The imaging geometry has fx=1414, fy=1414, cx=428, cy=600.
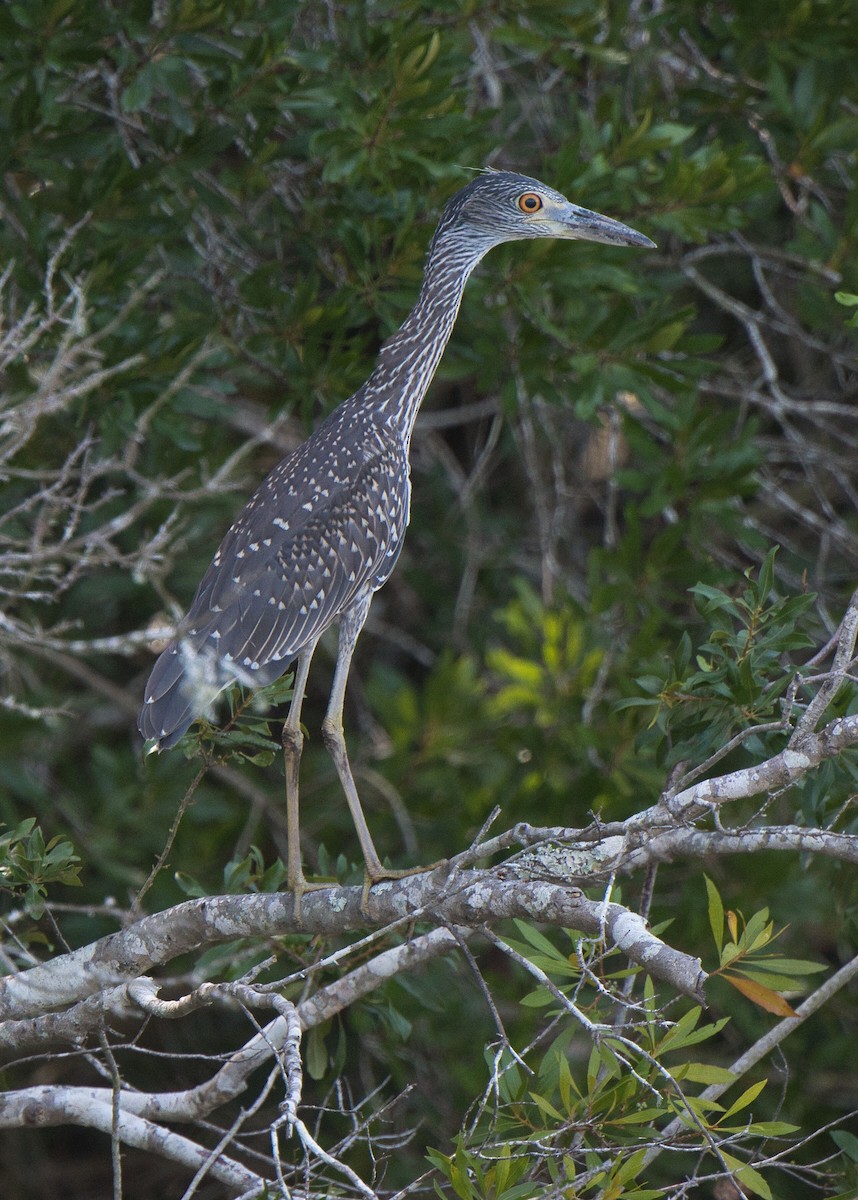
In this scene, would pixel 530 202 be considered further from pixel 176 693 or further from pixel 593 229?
pixel 176 693

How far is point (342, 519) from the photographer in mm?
3719

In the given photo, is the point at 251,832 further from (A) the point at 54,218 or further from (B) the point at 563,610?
(A) the point at 54,218

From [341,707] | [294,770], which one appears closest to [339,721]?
[341,707]

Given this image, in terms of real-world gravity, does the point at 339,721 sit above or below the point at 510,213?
below

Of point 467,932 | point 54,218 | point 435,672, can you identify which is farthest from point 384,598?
point 467,932

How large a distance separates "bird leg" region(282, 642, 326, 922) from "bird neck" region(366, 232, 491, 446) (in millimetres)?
716

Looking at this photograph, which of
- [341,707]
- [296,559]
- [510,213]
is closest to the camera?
[296,559]

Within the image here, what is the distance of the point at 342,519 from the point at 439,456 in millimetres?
2017

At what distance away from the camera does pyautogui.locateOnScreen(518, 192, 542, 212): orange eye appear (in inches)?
153

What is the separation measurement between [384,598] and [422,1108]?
2.37m

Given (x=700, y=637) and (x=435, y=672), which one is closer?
(x=700, y=637)

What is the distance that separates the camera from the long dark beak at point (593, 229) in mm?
3797

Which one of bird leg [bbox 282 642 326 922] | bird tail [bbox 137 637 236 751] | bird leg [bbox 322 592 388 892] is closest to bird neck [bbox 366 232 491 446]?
bird leg [bbox 322 592 388 892]

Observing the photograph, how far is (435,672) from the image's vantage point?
16.7ft
